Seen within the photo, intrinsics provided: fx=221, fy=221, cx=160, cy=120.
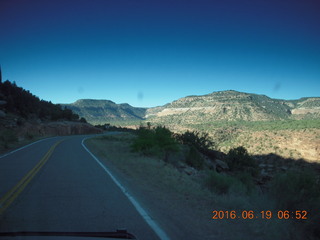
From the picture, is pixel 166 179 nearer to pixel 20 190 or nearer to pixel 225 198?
pixel 225 198

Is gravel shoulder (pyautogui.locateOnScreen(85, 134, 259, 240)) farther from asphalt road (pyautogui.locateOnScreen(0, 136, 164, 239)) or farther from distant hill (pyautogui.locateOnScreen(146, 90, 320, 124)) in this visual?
distant hill (pyautogui.locateOnScreen(146, 90, 320, 124))

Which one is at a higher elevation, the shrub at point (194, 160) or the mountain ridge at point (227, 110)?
the mountain ridge at point (227, 110)

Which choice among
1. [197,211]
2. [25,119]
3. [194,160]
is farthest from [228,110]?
[197,211]

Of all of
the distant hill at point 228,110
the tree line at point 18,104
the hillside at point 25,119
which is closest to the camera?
the hillside at point 25,119

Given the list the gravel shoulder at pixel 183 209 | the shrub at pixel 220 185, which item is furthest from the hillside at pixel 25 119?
the shrub at pixel 220 185

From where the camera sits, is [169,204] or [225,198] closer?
[169,204]

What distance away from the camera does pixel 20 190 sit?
6.84m

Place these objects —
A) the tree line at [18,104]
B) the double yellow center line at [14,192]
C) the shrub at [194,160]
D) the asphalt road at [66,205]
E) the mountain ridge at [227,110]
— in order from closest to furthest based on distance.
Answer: the asphalt road at [66,205] < the double yellow center line at [14,192] < the shrub at [194,160] < the tree line at [18,104] < the mountain ridge at [227,110]

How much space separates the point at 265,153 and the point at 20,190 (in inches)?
1635

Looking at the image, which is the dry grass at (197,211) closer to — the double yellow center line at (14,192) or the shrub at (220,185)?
the shrub at (220,185)

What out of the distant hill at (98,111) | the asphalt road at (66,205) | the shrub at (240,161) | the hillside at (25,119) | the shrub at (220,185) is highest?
the distant hill at (98,111)

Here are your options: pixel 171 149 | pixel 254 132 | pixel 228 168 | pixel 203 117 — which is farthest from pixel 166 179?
pixel 203 117
